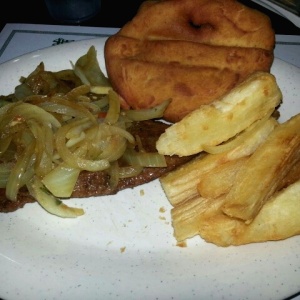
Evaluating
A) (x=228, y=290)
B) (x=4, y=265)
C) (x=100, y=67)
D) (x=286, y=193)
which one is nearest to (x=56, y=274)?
(x=4, y=265)

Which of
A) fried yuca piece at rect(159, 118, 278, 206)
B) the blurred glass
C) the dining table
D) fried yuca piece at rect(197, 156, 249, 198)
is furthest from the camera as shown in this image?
the blurred glass

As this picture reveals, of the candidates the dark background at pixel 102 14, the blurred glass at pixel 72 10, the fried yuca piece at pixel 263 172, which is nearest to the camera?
the fried yuca piece at pixel 263 172

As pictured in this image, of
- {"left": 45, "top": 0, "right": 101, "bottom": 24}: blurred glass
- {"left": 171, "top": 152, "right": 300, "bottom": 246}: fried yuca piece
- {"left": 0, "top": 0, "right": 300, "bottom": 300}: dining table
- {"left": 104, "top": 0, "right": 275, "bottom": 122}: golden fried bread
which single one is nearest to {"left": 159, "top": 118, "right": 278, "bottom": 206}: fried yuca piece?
{"left": 171, "top": 152, "right": 300, "bottom": 246}: fried yuca piece

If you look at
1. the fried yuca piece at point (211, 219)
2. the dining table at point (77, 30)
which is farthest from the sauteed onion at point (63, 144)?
the dining table at point (77, 30)

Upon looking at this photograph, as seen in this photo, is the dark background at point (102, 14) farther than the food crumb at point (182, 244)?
Yes

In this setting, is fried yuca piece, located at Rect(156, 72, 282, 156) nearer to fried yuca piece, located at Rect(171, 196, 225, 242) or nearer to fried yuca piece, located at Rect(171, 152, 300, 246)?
fried yuca piece, located at Rect(171, 152, 300, 246)

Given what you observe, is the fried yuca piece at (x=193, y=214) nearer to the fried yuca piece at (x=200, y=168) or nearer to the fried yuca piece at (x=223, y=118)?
the fried yuca piece at (x=200, y=168)
